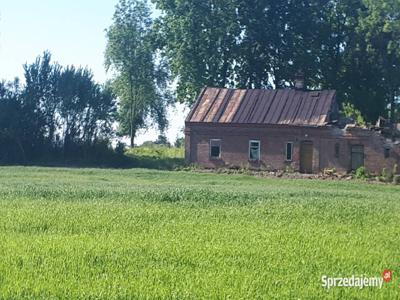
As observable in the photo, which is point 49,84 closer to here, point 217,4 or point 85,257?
point 217,4

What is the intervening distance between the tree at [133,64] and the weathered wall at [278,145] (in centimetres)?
1705

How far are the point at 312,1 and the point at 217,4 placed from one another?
8114mm

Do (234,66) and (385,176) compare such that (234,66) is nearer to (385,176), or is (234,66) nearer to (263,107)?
(263,107)

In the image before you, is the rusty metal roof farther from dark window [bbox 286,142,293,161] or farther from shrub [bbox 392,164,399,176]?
shrub [bbox 392,164,399,176]

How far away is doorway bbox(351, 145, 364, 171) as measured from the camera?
42.1 metres

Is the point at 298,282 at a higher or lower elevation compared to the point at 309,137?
lower

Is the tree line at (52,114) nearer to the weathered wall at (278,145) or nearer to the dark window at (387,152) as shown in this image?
the weathered wall at (278,145)

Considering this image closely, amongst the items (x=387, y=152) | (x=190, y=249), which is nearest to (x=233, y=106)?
(x=387, y=152)

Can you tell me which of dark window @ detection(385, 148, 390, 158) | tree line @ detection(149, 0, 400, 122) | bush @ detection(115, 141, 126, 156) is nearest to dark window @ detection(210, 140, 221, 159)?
tree line @ detection(149, 0, 400, 122)

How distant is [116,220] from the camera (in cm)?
1423

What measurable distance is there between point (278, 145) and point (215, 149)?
4.58m

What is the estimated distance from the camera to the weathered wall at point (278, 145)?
137ft

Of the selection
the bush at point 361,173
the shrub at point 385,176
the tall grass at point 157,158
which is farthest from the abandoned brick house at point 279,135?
the tall grass at point 157,158

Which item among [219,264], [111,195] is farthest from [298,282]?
[111,195]
